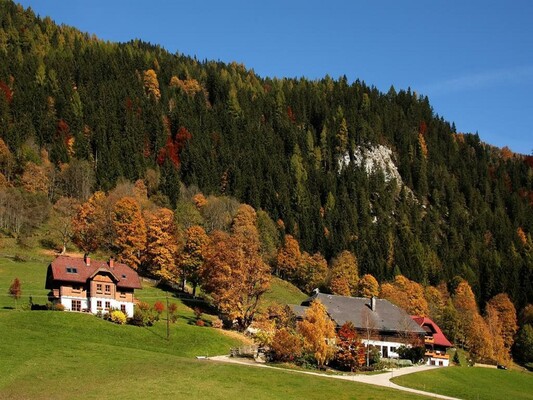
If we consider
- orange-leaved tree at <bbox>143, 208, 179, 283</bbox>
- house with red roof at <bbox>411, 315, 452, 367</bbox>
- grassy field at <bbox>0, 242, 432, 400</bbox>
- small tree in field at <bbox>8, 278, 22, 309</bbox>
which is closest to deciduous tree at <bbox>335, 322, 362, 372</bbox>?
grassy field at <bbox>0, 242, 432, 400</bbox>

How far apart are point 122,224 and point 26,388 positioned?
78.2 meters

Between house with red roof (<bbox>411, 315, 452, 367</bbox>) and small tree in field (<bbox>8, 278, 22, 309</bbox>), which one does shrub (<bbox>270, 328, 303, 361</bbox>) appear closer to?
small tree in field (<bbox>8, 278, 22, 309</bbox>)

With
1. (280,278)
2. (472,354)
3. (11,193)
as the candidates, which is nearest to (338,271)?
(280,278)

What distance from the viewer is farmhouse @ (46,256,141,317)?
85.6 m

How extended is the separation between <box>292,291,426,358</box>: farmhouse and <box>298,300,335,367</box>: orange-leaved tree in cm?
1604

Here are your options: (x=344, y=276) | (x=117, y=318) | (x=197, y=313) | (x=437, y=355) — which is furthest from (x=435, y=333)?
(x=117, y=318)

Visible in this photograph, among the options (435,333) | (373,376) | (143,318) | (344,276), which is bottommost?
(373,376)

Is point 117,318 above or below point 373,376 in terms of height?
above

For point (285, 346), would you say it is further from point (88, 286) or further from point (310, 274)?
point (310, 274)

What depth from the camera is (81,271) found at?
8788 centimetres

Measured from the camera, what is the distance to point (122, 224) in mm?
124062

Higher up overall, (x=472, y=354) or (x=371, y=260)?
(x=371, y=260)

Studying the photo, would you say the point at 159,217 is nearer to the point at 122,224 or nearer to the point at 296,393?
the point at 122,224

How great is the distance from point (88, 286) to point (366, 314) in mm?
41573
